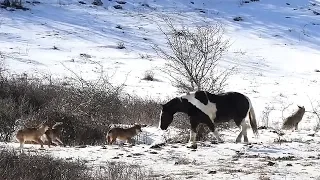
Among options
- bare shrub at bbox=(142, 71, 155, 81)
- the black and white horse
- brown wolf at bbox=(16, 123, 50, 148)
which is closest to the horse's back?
the black and white horse

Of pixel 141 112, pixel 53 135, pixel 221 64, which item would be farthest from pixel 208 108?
pixel 221 64

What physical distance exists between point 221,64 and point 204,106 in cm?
1369

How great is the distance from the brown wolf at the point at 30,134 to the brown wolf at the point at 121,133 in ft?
4.21

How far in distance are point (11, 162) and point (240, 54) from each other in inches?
806

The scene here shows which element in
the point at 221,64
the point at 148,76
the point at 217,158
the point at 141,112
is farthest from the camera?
the point at 221,64

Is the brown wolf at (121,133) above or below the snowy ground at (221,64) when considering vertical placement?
below

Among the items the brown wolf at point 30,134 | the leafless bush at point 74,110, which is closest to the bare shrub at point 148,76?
the leafless bush at point 74,110

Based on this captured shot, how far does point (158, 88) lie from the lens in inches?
791

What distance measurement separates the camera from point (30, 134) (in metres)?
9.68

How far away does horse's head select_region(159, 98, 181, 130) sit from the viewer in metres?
10.8

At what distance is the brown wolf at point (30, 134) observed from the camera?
953 centimetres

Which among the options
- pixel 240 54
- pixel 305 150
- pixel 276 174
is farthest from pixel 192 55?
pixel 240 54

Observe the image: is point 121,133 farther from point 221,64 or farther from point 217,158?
point 221,64

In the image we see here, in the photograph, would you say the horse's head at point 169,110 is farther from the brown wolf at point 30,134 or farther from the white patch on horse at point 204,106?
the brown wolf at point 30,134
